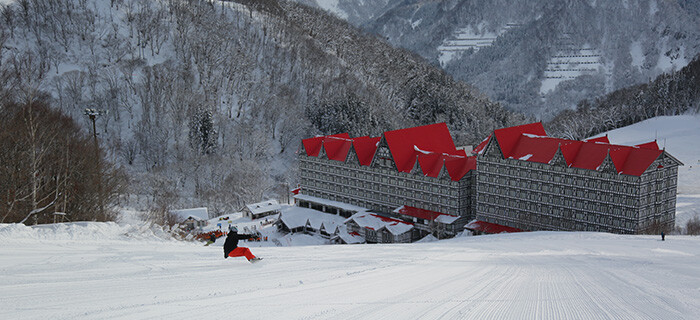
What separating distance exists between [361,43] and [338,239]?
79.1m

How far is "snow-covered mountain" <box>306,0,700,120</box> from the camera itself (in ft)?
537

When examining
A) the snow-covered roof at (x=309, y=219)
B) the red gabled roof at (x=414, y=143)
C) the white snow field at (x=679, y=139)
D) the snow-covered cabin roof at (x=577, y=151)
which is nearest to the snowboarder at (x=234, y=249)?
the snow-covered cabin roof at (x=577, y=151)

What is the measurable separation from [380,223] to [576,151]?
15.3 meters

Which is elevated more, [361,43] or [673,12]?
[673,12]

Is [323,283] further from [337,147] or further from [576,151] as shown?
[337,147]

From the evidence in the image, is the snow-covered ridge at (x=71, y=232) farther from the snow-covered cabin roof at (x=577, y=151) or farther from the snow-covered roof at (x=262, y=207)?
the snow-covered roof at (x=262, y=207)

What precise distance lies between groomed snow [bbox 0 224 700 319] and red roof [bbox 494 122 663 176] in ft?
70.7

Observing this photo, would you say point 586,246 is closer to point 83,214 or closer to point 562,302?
point 562,302

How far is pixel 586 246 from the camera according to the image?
A: 2055cm

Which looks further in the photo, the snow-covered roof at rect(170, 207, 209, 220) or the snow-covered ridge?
the snow-covered roof at rect(170, 207, 209, 220)

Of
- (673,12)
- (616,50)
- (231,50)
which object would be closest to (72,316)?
(231,50)

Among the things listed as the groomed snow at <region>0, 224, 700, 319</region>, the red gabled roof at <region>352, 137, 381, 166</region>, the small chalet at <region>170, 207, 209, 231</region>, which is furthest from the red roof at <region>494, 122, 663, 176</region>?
the small chalet at <region>170, 207, 209, 231</region>

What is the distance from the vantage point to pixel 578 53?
179875 mm

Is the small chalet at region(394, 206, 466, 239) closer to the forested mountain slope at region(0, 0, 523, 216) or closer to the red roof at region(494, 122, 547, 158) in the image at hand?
the red roof at region(494, 122, 547, 158)
